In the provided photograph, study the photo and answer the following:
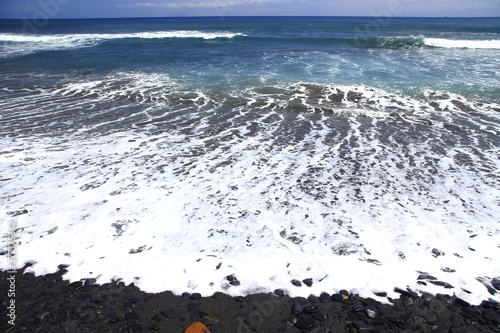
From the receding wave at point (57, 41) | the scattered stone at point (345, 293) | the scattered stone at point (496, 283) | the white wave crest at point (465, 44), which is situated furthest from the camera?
the receding wave at point (57, 41)

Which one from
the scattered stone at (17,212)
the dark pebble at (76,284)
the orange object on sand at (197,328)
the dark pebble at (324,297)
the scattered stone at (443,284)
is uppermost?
the scattered stone at (17,212)

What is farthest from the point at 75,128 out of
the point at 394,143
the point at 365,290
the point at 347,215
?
the point at 394,143

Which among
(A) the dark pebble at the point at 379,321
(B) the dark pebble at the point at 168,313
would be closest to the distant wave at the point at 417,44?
(A) the dark pebble at the point at 379,321

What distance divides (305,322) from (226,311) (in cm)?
89

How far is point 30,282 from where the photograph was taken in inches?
138

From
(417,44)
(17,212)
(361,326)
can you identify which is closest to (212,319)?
(361,326)

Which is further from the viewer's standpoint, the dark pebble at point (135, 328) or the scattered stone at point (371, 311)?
the scattered stone at point (371, 311)

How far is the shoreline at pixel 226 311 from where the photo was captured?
2.98m

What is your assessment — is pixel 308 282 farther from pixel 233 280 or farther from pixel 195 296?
pixel 195 296

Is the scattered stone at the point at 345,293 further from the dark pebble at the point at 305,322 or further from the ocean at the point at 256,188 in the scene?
the dark pebble at the point at 305,322

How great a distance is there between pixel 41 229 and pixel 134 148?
10.3ft

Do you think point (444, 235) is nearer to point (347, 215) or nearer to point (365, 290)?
point (347, 215)

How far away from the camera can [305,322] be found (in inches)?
119

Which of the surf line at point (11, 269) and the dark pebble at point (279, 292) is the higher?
the surf line at point (11, 269)
